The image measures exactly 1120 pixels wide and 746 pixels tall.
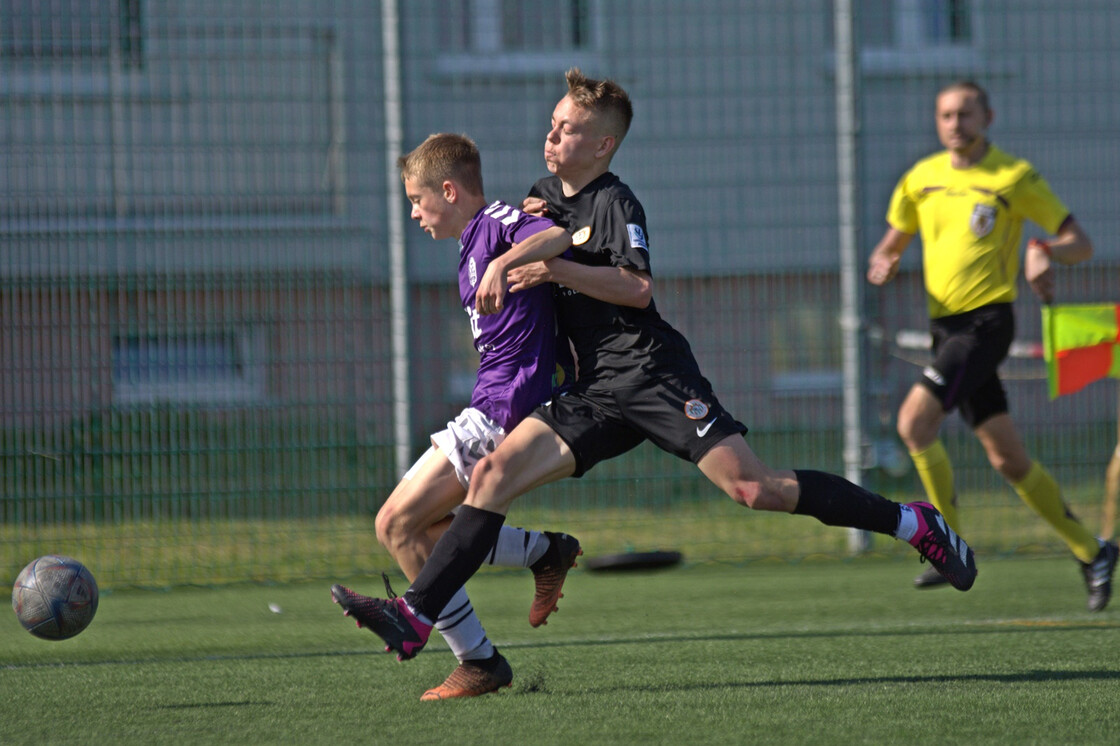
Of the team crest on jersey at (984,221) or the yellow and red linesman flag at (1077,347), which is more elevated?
the team crest on jersey at (984,221)

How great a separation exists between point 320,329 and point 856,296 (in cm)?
291

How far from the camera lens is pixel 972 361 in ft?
19.1

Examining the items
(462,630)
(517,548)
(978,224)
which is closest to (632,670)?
(517,548)

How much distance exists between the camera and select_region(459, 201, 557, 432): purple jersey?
13.7ft

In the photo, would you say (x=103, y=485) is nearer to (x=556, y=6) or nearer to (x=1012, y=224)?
(x=556, y=6)

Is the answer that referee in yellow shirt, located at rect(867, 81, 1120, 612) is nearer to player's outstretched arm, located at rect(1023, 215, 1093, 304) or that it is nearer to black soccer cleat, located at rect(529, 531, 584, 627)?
player's outstretched arm, located at rect(1023, 215, 1093, 304)

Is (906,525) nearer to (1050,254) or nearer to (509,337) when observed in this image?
(509,337)

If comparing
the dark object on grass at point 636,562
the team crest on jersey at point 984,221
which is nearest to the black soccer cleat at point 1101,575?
the team crest on jersey at point 984,221

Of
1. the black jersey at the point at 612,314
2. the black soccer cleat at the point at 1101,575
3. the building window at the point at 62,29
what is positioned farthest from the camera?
the building window at the point at 62,29

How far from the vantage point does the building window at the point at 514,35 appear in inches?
299

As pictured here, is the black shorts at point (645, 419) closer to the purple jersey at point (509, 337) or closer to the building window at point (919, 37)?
the purple jersey at point (509, 337)

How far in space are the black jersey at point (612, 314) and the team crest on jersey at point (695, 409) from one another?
12 centimetres

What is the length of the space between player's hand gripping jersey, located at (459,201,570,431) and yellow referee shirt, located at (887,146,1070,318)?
2.43 meters

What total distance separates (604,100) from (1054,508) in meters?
2.93
